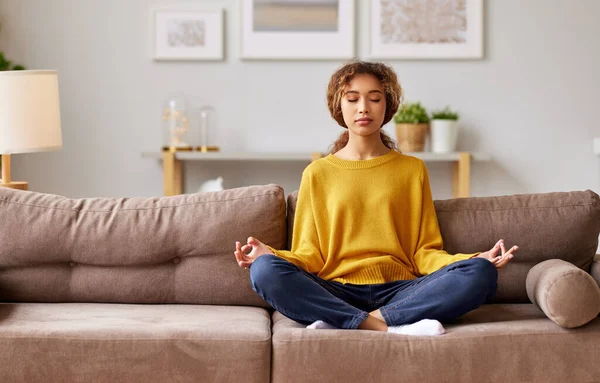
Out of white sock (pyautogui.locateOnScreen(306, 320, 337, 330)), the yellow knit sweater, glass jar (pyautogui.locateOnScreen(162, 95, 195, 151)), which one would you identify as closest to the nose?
the yellow knit sweater

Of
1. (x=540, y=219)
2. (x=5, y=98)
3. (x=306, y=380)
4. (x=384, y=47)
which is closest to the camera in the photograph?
(x=306, y=380)

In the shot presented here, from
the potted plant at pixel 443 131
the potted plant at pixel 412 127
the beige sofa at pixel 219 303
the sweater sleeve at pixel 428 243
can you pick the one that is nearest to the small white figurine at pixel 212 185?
the potted plant at pixel 412 127

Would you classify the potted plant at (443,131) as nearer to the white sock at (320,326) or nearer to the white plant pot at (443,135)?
the white plant pot at (443,135)

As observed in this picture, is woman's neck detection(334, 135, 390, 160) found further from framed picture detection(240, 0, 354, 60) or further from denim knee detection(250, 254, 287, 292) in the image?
framed picture detection(240, 0, 354, 60)

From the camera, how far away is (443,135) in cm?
405

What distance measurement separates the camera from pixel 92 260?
2.34m

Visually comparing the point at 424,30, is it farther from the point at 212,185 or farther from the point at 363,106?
the point at 363,106

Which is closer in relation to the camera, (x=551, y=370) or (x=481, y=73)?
(x=551, y=370)

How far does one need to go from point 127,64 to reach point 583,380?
3.09 meters

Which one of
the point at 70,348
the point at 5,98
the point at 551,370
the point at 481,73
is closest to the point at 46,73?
the point at 5,98

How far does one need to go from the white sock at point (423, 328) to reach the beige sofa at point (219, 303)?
0.09ft

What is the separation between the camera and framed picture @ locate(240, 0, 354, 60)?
4211 millimetres

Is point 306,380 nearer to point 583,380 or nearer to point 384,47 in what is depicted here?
point 583,380

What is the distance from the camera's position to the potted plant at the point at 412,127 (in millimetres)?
4043
